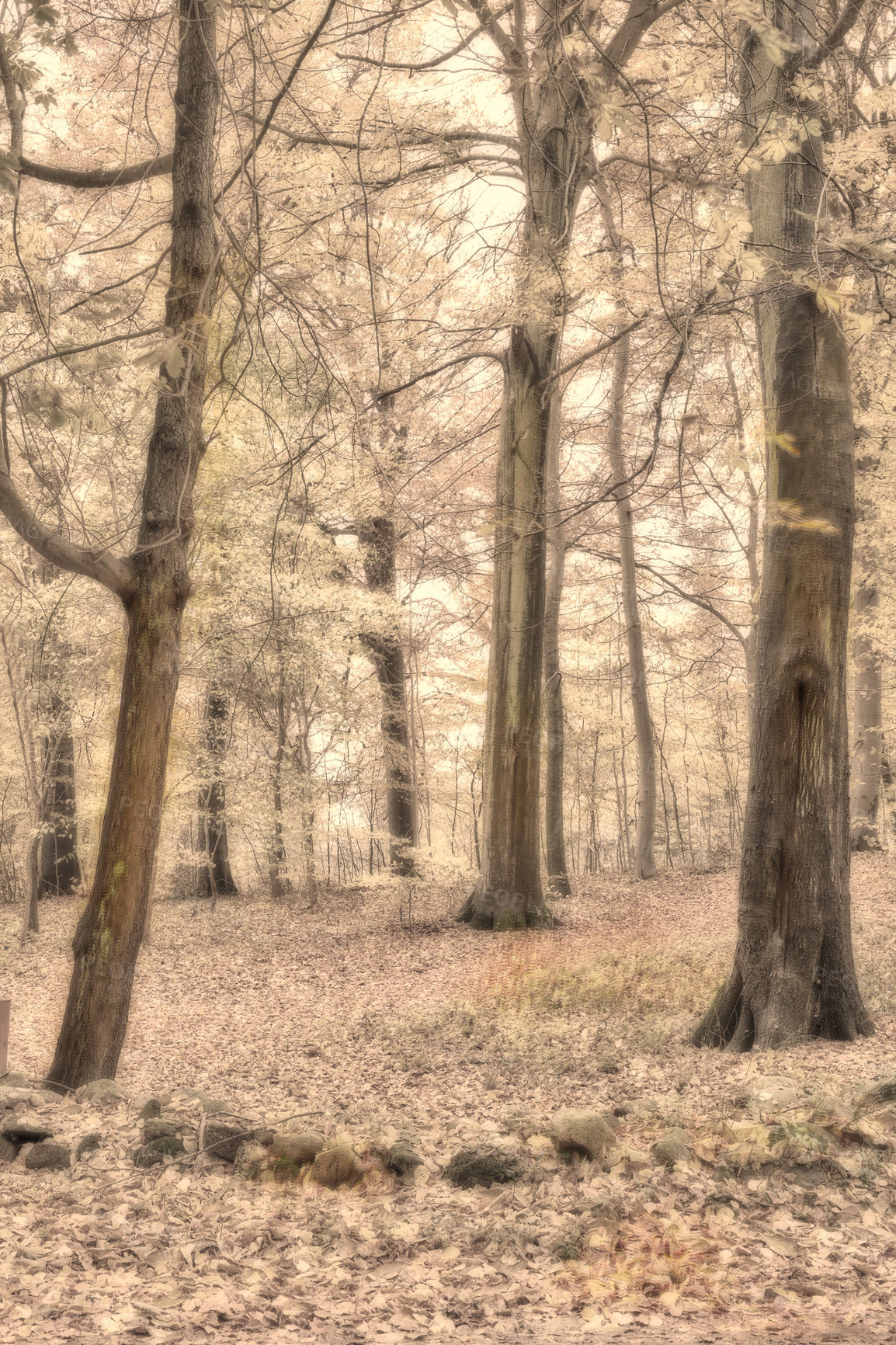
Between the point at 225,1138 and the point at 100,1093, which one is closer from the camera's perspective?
the point at 225,1138

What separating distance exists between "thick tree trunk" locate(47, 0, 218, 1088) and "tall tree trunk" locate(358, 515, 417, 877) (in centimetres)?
973

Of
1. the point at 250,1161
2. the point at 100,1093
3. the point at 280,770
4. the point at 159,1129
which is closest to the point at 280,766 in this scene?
the point at 280,770

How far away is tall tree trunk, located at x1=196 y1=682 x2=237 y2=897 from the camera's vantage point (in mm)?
13406

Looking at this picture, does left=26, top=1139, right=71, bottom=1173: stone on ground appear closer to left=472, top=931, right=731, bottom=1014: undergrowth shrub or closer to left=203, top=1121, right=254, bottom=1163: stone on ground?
left=203, top=1121, right=254, bottom=1163: stone on ground

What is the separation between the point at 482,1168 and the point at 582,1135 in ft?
1.57

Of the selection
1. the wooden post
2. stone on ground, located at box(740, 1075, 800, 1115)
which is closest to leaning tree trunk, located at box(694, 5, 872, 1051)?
stone on ground, located at box(740, 1075, 800, 1115)

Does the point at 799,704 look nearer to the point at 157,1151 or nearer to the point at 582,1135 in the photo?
the point at 582,1135

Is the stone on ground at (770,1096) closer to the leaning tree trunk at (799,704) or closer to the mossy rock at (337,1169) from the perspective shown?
the leaning tree trunk at (799,704)

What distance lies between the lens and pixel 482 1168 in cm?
392

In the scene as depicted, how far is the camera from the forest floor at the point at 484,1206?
9.54 feet

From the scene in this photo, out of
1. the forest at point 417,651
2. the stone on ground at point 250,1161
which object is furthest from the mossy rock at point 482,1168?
the stone on ground at point 250,1161

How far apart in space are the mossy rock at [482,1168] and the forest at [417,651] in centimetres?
3

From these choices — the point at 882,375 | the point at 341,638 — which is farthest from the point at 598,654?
the point at 882,375

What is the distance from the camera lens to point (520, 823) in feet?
37.1
